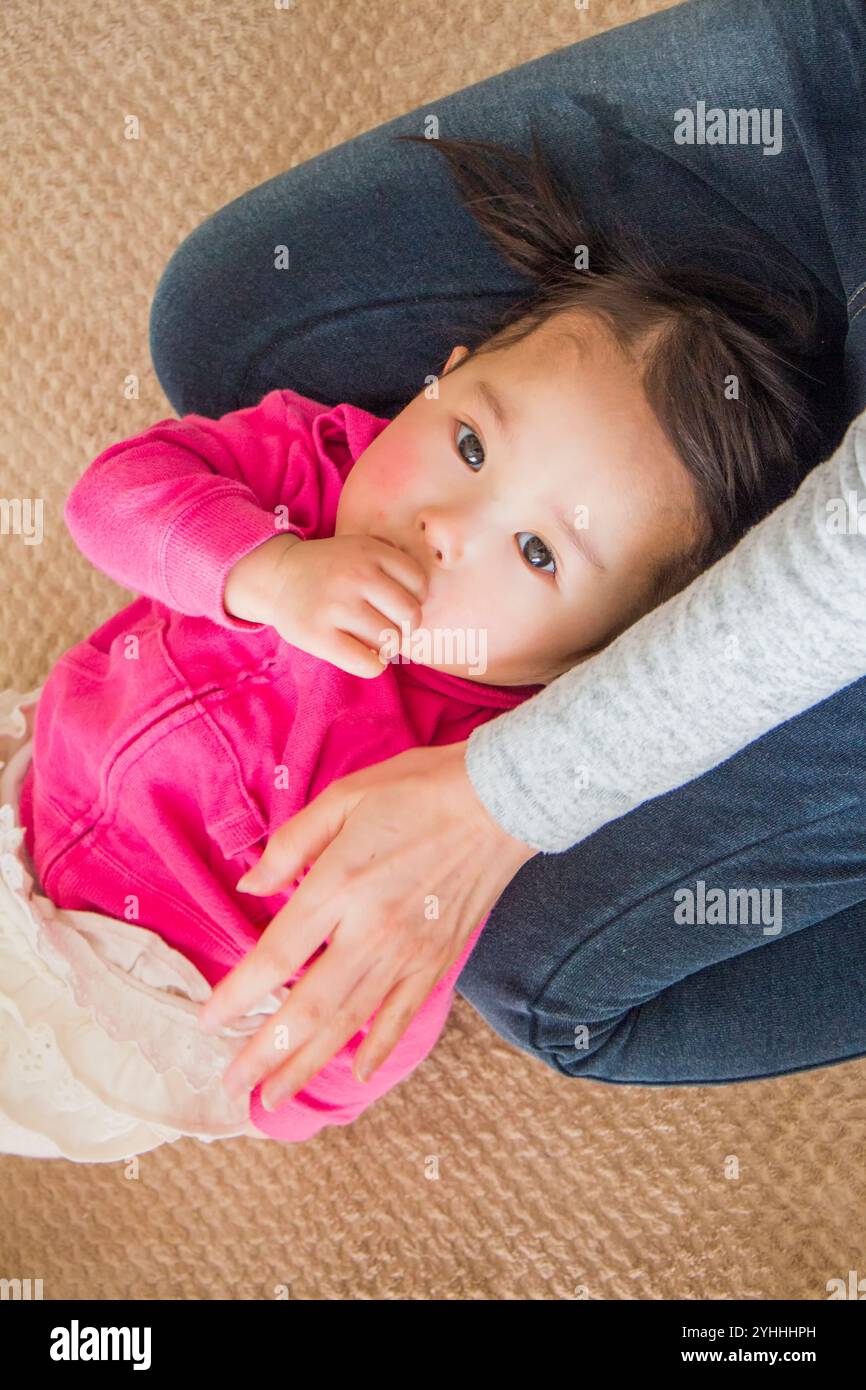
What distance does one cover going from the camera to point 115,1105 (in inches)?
33.9

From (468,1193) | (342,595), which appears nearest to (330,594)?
(342,595)

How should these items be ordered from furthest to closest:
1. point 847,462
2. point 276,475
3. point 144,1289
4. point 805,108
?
point 144,1289 < point 276,475 < point 805,108 < point 847,462

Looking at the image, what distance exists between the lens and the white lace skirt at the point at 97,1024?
85cm

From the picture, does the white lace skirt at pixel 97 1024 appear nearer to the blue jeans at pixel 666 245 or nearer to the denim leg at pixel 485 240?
the blue jeans at pixel 666 245

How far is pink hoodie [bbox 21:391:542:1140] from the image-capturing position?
0.84 m

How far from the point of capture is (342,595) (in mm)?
735

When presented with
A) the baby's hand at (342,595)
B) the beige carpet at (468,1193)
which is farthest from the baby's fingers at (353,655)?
the beige carpet at (468,1193)

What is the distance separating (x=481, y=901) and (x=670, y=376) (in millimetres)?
374

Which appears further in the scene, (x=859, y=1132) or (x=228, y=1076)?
(x=859, y=1132)

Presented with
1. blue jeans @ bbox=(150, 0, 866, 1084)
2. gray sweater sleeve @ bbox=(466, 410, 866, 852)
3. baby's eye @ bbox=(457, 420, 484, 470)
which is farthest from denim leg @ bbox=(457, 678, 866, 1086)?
baby's eye @ bbox=(457, 420, 484, 470)

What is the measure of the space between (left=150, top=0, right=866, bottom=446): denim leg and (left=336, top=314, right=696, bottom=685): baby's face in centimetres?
16

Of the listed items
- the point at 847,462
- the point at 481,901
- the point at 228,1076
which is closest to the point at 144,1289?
the point at 228,1076

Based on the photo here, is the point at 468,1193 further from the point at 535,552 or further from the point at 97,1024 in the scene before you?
the point at 535,552

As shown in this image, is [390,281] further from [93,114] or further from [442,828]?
[93,114]
